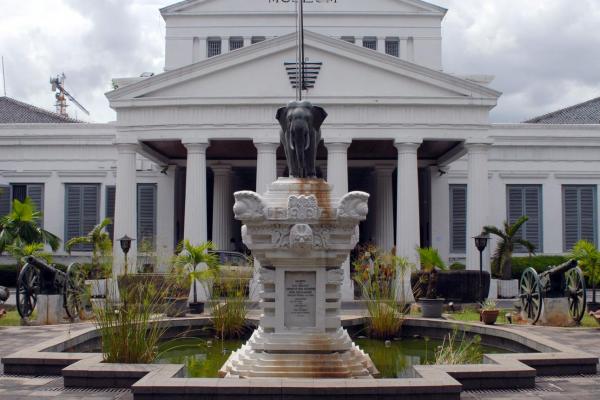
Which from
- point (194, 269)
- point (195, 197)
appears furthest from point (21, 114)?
point (194, 269)

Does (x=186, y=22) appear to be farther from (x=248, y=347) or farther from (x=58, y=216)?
(x=248, y=347)

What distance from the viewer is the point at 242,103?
26.7m

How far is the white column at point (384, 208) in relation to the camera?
105ft

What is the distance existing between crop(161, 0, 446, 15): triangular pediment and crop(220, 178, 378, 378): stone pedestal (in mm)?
29626

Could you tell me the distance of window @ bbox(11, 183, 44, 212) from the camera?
111 ft

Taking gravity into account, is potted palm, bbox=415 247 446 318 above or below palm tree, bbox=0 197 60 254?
below

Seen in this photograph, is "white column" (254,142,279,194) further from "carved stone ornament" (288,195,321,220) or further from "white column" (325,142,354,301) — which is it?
"carved stone ornament" (288,195,321,220)

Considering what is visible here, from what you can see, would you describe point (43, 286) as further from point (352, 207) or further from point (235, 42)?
point (235, 42)

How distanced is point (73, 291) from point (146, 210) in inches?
645

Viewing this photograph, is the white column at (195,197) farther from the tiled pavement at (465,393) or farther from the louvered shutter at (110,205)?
the tiled pavement at (465,393)

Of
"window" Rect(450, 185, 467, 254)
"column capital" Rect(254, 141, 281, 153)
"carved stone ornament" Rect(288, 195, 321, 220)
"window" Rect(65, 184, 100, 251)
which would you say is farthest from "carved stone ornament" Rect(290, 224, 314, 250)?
"window" Rect(65, 184, 100, 251)

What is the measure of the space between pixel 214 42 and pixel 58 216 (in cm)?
1186

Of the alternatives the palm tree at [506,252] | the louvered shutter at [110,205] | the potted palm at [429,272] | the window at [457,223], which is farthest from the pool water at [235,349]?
the louvered shutter at [110,205]

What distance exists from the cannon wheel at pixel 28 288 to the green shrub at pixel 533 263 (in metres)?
20.4
